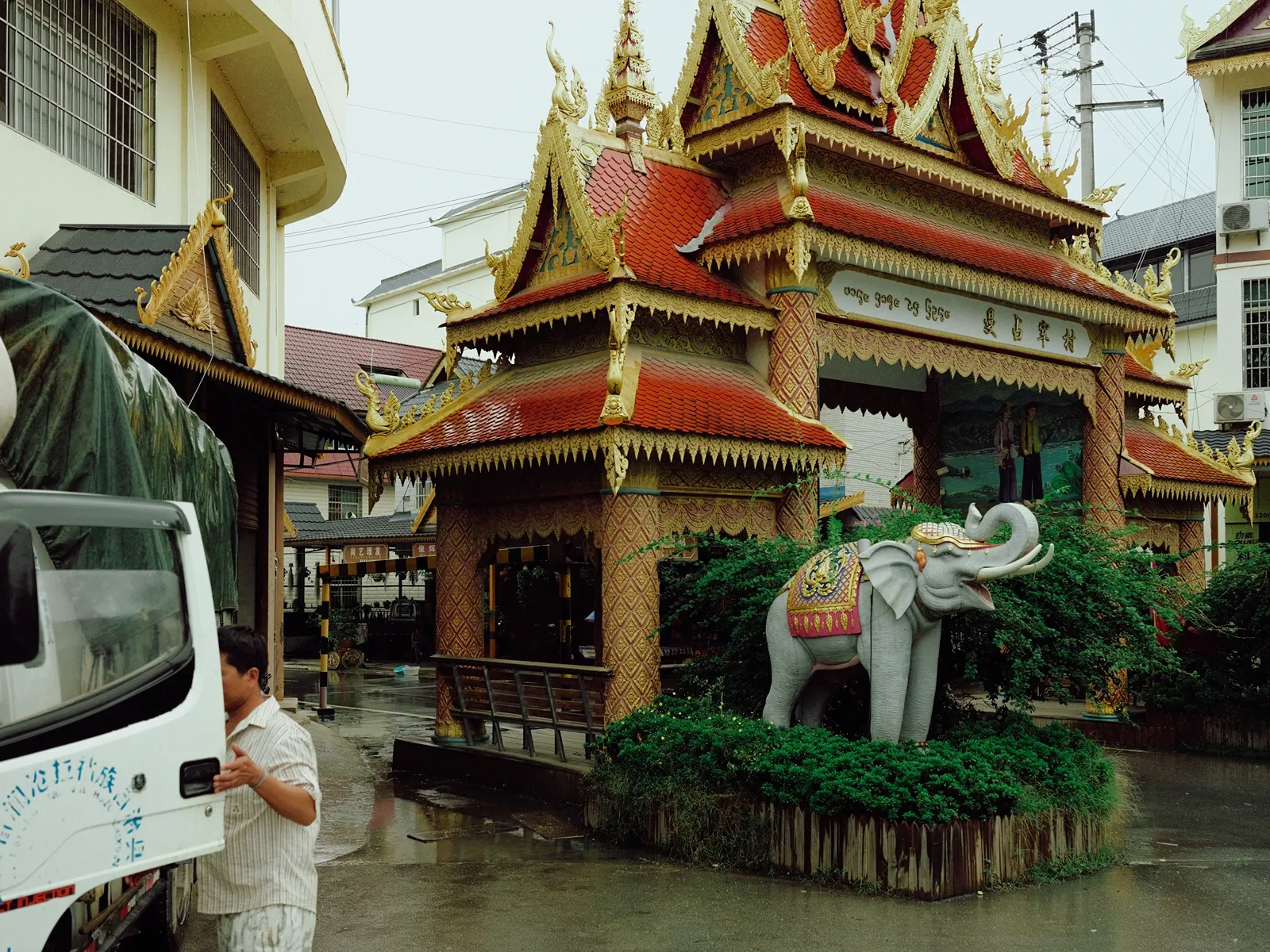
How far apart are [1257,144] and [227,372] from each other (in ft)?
73.7

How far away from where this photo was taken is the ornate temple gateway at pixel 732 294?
39.1 feet

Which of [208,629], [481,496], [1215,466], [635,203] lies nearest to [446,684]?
[481,496]

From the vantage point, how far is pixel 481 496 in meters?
13.5

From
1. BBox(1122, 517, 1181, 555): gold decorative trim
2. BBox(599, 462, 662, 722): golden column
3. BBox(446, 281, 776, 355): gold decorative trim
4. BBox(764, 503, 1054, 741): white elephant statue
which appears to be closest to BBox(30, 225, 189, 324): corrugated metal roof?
BBox(446, 281, 776, 355): gold decorative trim

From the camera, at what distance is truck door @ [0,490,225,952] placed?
12.6 ft

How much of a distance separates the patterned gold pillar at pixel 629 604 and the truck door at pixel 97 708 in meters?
6.90

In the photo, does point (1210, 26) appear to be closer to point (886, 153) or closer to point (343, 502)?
point (886, 153)

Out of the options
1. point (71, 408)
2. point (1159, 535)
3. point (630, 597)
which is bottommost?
point (630, 597)

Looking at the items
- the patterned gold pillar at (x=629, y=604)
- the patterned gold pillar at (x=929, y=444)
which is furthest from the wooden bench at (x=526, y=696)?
the patterned gold pillar at (x=929, y=444)

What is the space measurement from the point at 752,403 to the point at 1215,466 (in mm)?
10135

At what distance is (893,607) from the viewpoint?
31.7ft

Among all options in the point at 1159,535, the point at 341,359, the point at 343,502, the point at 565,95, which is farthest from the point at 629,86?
the point at 343,502

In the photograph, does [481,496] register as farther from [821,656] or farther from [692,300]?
[821,656]

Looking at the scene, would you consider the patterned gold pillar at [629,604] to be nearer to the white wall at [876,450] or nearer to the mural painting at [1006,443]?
the mural painting at [1006,443]
